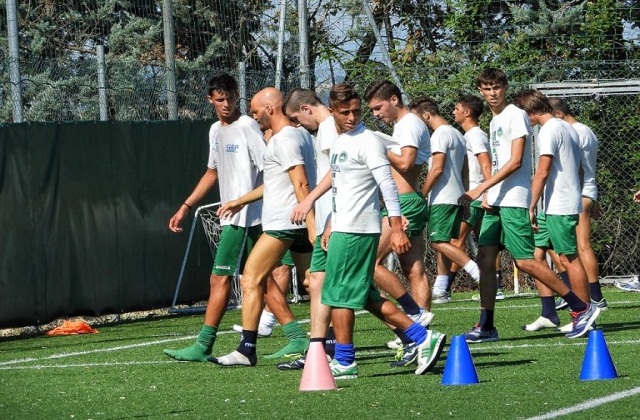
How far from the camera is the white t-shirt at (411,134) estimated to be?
10.9 meters

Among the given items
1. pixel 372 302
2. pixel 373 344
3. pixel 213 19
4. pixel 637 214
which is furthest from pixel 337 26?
pixel 372 302

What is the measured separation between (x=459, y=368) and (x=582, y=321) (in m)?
3.11

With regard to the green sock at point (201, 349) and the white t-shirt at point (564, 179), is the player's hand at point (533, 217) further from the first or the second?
the green sock at point (201, 349)

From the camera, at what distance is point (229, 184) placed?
1080 centimetres

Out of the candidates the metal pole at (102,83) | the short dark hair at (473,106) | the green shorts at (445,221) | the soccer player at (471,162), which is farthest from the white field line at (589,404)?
the metal pole at (102,83)

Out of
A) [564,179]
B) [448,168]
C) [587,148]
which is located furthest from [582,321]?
[448,168]

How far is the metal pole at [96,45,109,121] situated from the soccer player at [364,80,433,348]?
4.51 meters

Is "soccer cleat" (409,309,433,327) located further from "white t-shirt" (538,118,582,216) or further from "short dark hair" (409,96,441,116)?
"short dark hair" (409,96,441,116)

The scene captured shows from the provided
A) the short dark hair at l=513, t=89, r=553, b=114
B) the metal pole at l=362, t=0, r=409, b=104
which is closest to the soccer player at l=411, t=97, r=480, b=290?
the short dark hair at l=513, t=89, r=553, b=114

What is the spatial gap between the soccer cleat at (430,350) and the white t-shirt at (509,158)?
2.64 meters

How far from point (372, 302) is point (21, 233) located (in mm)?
5959

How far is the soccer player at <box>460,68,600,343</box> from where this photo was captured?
11438 mm

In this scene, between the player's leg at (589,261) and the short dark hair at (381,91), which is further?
the player's leg at (589,261)

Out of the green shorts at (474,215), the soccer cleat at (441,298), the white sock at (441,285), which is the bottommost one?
the soccer cleat at (441,298)
